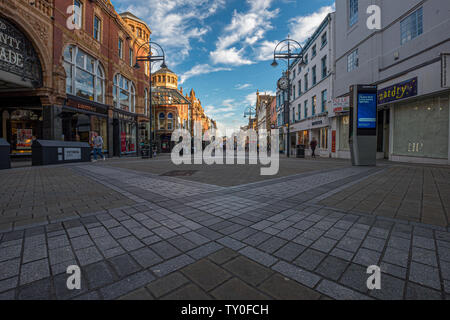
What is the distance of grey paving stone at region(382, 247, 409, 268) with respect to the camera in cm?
193

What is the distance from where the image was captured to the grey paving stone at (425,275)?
1618 millimetres

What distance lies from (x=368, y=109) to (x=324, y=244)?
11.2m

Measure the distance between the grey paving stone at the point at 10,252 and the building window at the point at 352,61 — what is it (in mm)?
20754

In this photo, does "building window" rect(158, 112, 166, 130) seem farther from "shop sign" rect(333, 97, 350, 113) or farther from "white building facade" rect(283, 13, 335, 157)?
"shop sign" rect(333, 97, 350, 113)

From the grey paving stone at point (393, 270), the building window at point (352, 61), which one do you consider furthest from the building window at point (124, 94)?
the grey paving stone at point (393, 270)

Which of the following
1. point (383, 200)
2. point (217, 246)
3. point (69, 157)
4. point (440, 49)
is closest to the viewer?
point (217, 246)

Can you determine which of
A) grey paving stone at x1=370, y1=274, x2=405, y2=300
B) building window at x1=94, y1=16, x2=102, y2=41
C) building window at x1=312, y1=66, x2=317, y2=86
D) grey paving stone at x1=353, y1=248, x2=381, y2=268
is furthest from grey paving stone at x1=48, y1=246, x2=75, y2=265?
building window at x1=312, y1=66, x2=317, y2=86

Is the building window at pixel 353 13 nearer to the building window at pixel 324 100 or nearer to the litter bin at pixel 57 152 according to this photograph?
the building window at pixel 324 100

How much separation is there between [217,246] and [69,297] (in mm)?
1318

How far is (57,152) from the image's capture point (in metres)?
12.0

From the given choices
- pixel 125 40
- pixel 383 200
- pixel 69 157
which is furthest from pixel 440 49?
pixel 125 40

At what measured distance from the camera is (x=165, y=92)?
2903cm
